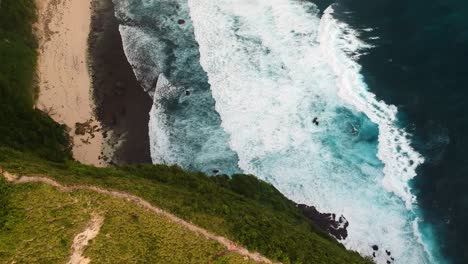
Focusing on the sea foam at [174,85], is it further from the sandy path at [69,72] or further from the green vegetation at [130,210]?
the green vegetation at [130,210]

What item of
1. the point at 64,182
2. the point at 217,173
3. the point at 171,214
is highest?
the point at 64,182

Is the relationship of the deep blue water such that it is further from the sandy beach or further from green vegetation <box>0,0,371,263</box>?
the sandy beach

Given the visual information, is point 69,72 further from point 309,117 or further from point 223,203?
point 309,117

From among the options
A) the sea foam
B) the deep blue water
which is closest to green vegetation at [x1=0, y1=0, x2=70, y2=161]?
the sea foam

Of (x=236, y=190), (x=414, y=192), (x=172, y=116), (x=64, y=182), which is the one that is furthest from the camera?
(x=172, y=116)

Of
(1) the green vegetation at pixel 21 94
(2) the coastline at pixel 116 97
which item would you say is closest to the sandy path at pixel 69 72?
(2) the coastline at pixel 116 97

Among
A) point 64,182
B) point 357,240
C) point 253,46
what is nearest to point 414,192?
point 357,240

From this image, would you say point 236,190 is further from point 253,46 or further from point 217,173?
point 253,46
